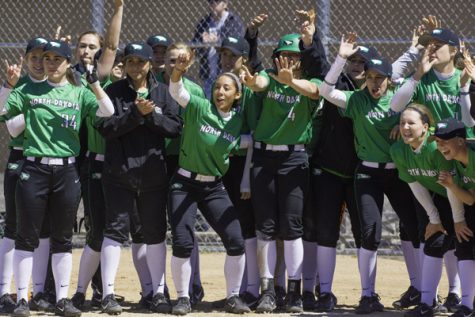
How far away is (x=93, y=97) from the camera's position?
7172 mm

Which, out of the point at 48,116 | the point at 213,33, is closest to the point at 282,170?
the point at 48,116

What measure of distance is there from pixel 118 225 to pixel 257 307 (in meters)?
1.10

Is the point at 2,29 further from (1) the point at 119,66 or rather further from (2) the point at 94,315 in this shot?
(2) the point at 94,315

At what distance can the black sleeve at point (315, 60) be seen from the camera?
744cm

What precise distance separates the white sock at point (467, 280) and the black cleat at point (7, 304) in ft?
9.64

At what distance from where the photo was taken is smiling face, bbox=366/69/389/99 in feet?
23.7

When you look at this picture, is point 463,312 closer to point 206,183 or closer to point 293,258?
point 293,258

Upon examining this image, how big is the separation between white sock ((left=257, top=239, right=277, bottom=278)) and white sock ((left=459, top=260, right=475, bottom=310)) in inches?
52.3

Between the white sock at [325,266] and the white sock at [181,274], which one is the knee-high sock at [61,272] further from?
the white sock at [325,266]

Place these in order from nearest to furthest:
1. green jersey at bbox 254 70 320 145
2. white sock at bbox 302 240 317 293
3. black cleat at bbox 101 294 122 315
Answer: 1. black cleat at bbox 101 294 122 315
2. green jersey at bbox 254 70 320 145
3. white sock at bbox 302 240 317 293

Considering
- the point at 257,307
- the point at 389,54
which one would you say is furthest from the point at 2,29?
the point at 257,307

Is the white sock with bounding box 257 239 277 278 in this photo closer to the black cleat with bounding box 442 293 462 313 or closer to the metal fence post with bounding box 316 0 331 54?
the black cleat with bounding box 442 293 462 313

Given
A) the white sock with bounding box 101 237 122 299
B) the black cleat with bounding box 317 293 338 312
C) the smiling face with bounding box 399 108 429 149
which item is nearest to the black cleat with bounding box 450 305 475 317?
the black cleat with bounding box 317 293 338 312

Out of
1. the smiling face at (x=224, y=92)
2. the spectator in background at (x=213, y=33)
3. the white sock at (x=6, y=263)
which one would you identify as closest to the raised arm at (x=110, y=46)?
the smiling face at (x=224, y=92)
